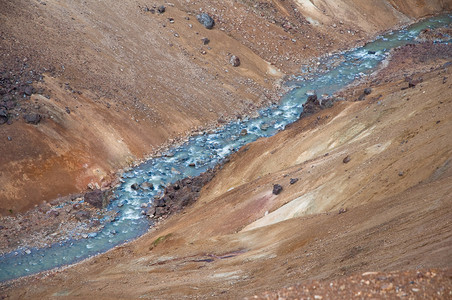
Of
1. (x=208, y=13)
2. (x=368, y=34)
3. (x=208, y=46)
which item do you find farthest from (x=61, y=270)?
(x=368, y=34)

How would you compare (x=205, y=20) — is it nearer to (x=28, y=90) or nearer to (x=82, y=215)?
(x=28, y=90)

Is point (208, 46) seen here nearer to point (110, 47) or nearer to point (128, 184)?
point (110, 47)

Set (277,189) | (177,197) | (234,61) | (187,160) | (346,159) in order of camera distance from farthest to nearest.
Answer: (234,61) < (187,160) < (177,197) < (277,189) < (346,159)

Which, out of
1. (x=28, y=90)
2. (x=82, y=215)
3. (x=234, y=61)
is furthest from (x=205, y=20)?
(x=82, y=215)

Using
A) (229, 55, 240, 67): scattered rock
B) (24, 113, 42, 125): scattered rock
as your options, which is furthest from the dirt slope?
(229, 55, 240, 67): scattered rock

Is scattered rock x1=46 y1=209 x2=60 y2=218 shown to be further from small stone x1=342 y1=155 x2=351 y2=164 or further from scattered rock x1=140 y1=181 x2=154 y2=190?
small stone x1=342 y1=155 x2=351 y2=164

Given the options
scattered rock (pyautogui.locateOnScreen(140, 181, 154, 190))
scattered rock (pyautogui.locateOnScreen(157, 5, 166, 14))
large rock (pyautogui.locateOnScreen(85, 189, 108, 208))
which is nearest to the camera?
large rock (pyautogui.locateOnScreen(85, 189, 108, 208))

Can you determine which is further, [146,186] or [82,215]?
[146,186]
